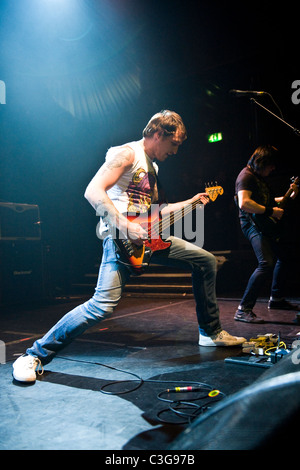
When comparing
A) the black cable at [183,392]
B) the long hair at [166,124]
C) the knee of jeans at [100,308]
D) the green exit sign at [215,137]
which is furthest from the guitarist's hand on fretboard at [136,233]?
the green exit sign at [215,137]

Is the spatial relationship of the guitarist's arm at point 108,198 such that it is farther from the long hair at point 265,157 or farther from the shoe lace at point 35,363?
the long hair at point 265,157

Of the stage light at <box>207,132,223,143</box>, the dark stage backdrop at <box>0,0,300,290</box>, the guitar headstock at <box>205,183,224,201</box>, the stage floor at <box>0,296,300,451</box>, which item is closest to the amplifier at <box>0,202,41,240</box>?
the dark stage backdrop at <box>0,0,300,290</box>

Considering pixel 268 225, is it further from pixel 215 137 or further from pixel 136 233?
pixel 215 137

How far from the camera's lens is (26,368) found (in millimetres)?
2154


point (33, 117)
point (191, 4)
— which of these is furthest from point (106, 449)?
point (33, 117)

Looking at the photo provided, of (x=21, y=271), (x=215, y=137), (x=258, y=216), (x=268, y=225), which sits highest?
(x=215, y=137)

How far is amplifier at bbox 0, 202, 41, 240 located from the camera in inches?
245

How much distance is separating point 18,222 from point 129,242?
4.77m

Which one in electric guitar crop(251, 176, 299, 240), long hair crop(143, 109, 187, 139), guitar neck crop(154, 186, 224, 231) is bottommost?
electric guitar crop(251, 176, 299, 240)

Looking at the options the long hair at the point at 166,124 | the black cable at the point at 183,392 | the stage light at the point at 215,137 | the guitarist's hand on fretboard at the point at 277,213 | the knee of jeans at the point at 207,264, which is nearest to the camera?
the black cable at the point at 183,392

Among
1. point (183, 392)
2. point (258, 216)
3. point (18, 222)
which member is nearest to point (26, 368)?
point (183, 392)

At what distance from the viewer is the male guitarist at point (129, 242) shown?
2.19 meters

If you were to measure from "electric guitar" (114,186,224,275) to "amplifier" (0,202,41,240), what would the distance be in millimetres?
4321

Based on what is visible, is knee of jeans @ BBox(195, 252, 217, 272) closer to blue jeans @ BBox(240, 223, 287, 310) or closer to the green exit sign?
Answer: blue jeans @ BBox(240, 223, 287, 310)
